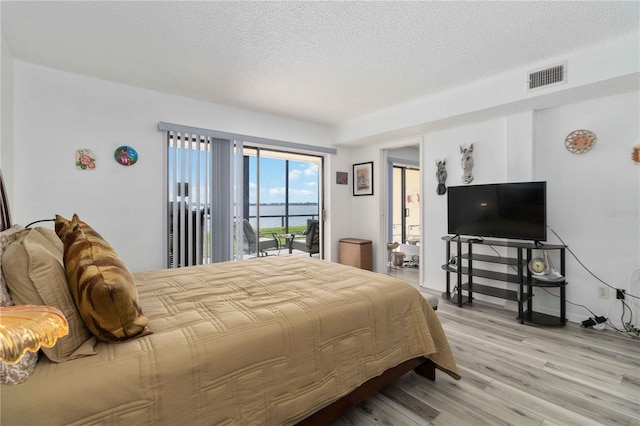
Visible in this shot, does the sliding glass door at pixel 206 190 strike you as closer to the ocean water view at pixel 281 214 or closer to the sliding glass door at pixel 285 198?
the sliding glass door at pixel 285 198

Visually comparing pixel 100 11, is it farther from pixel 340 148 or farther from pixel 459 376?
pixel 340 148

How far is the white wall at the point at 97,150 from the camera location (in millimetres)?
2793

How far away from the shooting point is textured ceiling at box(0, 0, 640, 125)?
2014mm

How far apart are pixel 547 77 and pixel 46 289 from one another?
3.86 meters

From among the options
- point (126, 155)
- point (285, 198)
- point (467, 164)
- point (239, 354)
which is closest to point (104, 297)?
point (239, 354)

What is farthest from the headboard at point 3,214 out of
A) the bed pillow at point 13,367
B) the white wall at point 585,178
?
the white wall at point 585,178

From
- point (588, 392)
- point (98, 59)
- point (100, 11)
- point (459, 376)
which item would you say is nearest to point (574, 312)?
point (588, 392)

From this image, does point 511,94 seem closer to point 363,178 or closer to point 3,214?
point 363,178

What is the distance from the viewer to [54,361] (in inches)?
38.2

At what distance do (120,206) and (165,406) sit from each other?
290cm

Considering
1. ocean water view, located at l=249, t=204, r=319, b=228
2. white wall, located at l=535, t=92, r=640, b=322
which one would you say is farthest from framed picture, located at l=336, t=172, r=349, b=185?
white wall, located at l=535, t=92, r=640, b=322

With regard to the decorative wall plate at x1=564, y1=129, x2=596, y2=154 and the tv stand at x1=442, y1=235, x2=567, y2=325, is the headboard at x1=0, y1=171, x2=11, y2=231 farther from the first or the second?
the decorative wall plate at x1=564, y1=129, x2=596, y2=154

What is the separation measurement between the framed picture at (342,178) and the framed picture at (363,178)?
149mm

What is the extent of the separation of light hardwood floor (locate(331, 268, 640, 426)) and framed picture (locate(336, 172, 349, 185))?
10.4ft
